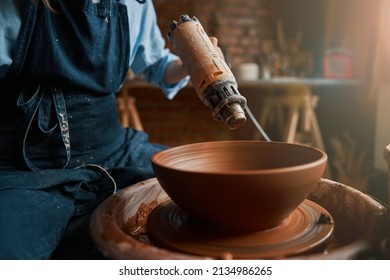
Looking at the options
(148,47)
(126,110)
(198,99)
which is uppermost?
(148,47)

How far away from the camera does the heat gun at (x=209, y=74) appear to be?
71cm

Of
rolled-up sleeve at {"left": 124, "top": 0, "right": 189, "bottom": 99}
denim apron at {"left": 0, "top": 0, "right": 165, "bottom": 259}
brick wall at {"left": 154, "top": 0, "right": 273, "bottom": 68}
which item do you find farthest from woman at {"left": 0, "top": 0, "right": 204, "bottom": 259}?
brick wall at {"left": 154, "top": 0, "right": 273, "bottom": 68}

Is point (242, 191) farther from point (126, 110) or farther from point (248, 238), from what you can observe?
point (126, 110)

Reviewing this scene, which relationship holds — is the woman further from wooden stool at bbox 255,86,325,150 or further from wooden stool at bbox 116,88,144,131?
wooden stool at bbox 255,86,325,150

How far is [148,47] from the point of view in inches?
48.1

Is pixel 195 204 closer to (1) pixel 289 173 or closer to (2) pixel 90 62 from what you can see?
(1) pixel 289 173

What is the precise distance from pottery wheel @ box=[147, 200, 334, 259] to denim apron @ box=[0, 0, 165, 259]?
8.2 inches

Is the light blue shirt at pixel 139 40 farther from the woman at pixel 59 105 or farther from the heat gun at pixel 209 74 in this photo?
the heat gun at pixel 209 74

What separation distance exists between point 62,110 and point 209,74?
0.37m

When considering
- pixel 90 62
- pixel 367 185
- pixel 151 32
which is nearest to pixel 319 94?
pixel 367 185

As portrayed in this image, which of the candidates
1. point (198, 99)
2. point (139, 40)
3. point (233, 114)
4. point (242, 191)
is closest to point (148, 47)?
point (139, 40)

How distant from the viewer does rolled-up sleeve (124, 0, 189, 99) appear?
1098 mm

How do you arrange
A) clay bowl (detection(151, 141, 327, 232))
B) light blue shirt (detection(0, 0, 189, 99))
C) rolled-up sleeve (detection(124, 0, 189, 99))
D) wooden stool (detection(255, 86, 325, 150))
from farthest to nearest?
wooden stool (detection(255, 86, 325, 150))
rolled-up sleeve (detection(124, 0, 189, 99))
light blue shirt (detection(0, 0, 189, 99))
clay bowl (detection(151, 141, 327, 232))

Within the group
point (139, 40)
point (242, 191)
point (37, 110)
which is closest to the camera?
point (242, 191)
